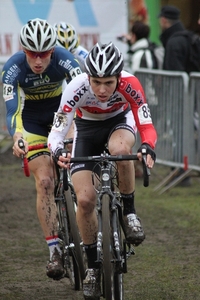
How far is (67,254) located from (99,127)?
1.20 metres

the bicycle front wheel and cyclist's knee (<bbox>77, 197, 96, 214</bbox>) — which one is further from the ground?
cyclist's knee (<bbox>77, 197, 96, 214</bbox>)

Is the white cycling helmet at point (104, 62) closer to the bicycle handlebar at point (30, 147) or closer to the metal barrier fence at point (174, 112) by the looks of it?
the bicycle handlebar at point (30, 147)

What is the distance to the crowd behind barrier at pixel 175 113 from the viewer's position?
35.0 feet

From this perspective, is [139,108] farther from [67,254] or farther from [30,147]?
[67,254]

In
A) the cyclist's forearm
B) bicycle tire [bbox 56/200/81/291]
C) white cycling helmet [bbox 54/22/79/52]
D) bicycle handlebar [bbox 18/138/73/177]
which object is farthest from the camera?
white cycling helmet [bbox 54/22/79/52]

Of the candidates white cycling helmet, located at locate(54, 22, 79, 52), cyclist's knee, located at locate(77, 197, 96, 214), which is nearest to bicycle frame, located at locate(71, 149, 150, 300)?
cyclist's knee, located at locate(77, 197, 96, 214)

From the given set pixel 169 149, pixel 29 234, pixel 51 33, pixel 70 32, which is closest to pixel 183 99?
pixel 169 149

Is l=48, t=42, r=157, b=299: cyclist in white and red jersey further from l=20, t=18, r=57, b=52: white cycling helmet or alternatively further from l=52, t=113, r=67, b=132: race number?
l=20, t=18, r=57, b=52: white cycling helmet

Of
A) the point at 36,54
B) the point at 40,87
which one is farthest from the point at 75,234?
the point at 36,54

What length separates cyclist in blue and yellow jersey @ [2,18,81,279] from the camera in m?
6.84

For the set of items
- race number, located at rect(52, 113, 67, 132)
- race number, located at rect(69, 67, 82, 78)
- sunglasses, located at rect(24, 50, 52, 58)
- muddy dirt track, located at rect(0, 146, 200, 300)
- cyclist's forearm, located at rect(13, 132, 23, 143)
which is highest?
sunglasses, located at rect(24, 50, 52, 58)

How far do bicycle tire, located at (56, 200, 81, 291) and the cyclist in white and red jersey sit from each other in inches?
27.6

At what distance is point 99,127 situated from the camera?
6.30 metres

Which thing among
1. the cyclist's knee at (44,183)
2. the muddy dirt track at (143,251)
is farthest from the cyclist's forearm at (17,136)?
the muddy dirt track at (143,251)
